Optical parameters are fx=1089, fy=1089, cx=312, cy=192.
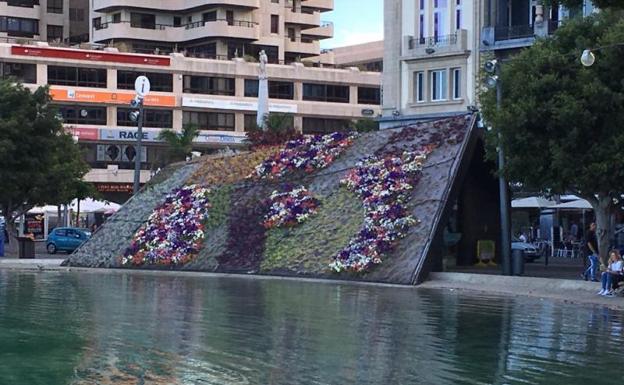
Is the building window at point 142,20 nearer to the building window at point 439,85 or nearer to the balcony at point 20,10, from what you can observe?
the balcony at point 20,10

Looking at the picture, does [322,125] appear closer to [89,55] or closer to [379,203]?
[89,55]

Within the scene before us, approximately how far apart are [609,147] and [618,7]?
41.1 ft

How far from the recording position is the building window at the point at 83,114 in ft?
262

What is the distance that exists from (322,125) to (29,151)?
4559cm

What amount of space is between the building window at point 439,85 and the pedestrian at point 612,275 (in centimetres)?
3173

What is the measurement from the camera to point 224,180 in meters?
39.9

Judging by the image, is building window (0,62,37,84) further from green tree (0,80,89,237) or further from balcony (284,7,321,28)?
green tree (0,80,89,237)

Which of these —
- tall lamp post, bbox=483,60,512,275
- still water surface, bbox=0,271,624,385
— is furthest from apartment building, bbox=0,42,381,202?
still water surface, bbox=0,271,624,385

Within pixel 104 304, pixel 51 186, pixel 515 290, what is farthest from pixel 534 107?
pixel 51 186

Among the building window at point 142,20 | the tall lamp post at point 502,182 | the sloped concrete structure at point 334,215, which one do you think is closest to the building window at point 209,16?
the building window at point 142,20

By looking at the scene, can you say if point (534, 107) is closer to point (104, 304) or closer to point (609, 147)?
point (609, 147)

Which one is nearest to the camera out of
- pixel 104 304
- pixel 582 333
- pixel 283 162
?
pixel 582 333

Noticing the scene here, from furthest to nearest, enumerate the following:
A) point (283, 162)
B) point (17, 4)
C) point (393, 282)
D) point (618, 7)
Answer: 1. point (17, 4)
2. point (283, 162)
3. point (393, 282)
4. point (618, 7)

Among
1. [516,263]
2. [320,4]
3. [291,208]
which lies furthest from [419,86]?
[320,4]
